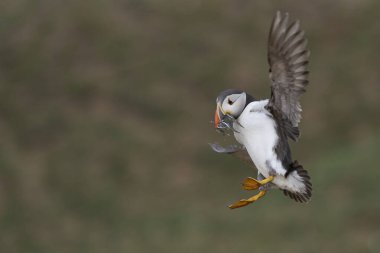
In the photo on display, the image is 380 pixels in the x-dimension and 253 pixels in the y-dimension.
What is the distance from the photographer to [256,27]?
81.4 feet

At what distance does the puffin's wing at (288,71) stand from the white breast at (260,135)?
117 mm

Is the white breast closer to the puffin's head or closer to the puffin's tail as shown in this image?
the puffin's head

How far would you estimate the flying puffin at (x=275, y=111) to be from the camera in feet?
27.0

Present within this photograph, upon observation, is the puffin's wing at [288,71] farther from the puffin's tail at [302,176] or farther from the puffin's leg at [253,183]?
the puffin's leg at [253,183]

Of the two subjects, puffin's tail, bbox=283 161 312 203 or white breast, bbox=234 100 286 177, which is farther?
puffin's tail, bbox=283 161 312 203

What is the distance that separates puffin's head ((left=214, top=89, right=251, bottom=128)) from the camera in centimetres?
814

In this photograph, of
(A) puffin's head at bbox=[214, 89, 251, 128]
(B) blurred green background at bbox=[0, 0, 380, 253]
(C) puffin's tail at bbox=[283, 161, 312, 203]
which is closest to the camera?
(A) puffin's head at bbox=[214, 89, 251, 128]

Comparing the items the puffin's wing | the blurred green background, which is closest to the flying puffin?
the puffin's wing

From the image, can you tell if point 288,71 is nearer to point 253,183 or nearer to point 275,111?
point 275,111

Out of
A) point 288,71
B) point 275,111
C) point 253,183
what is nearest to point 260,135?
point 275,111

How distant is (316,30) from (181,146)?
4230mm

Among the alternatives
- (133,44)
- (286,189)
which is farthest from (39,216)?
(286,189)

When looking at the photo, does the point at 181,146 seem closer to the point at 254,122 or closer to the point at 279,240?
the point at 279,240

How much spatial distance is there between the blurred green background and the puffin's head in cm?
1264
